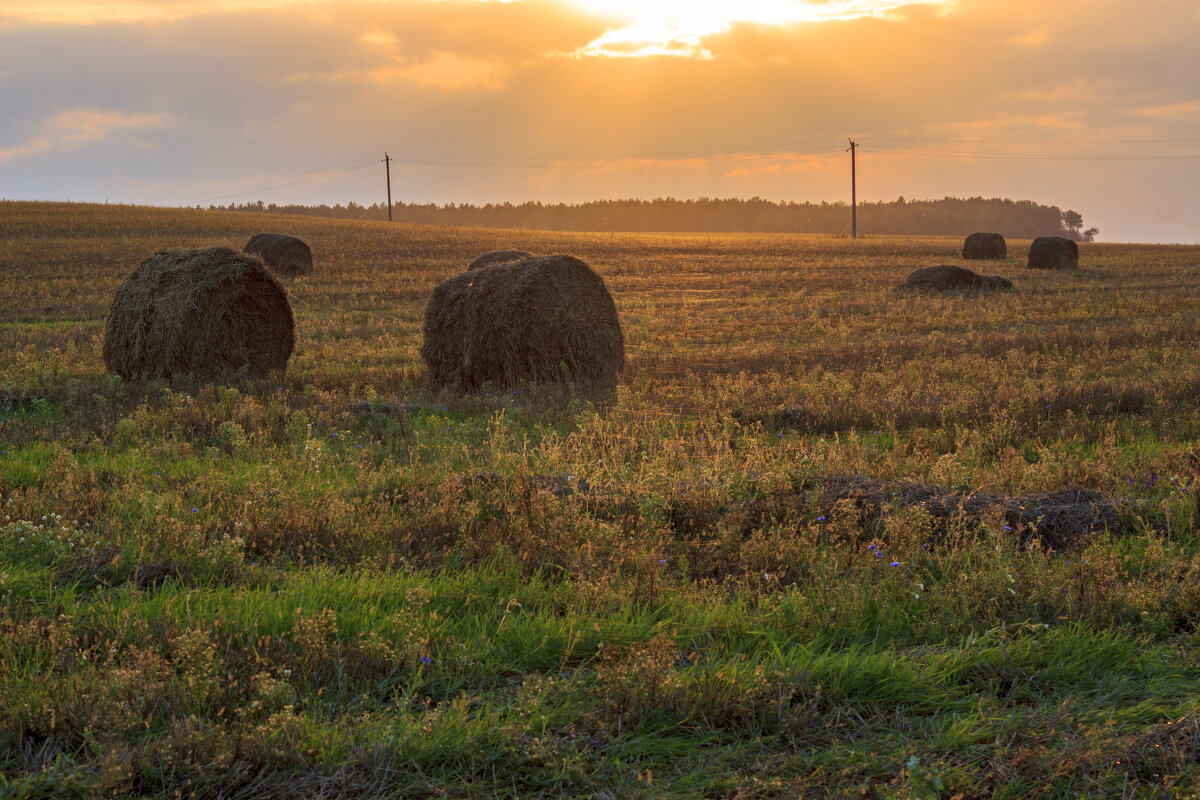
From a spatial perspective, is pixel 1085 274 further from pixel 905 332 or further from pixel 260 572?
pixel 260 572

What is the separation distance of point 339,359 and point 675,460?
31.5 feet

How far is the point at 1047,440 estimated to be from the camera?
28.0 feet

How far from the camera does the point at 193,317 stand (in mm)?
13961


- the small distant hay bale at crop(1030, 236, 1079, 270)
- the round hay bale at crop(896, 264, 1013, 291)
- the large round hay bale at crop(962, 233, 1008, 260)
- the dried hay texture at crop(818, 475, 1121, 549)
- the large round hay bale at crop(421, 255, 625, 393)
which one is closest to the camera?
the dried hay texture at crop(818, 475, 1121, 549)

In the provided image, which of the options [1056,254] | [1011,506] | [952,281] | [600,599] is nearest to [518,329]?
[1011,506]

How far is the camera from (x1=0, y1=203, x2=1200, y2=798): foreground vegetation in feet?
11.1

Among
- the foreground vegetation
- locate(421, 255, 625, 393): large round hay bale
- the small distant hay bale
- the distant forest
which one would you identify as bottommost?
the foreground vegetation

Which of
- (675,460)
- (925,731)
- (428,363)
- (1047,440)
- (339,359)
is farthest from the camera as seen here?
(339,359)

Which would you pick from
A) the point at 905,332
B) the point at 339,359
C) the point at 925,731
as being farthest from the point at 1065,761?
the point at 905,332

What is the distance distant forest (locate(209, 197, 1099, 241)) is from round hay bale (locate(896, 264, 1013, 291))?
93.1 metres

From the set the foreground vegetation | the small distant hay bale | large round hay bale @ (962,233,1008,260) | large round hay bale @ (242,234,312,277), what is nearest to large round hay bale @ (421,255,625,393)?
the foreground vegetation

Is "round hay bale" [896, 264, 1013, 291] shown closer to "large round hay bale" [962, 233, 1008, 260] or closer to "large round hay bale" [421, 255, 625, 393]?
"large round hay bale" [421, 255, 625, 393]

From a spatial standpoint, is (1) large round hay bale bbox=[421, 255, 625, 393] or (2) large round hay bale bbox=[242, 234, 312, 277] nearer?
(1) large round hay bale bbox=[421, 255, 625, 393]

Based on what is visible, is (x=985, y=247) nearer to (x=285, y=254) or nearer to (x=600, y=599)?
(x=285, y=254)
